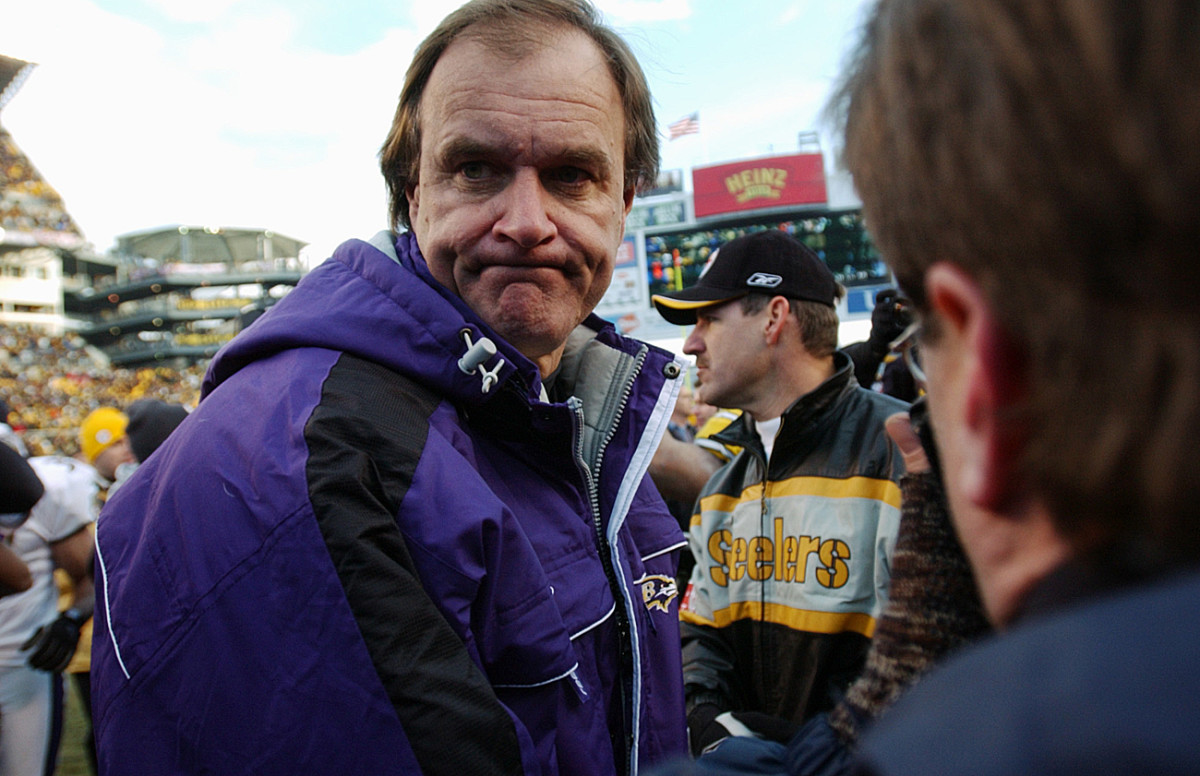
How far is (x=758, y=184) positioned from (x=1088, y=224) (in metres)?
27.3

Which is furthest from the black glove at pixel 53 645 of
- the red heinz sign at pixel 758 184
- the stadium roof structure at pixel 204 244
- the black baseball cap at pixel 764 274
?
the stadium roof structure at pixel 204 244

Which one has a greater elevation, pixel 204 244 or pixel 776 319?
pixel 204 244

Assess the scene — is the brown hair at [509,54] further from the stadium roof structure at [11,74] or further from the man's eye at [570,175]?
the stadium roof structure at [11,74]

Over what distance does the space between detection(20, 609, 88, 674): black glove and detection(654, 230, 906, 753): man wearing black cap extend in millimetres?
2762

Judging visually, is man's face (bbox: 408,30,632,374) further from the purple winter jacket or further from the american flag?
the american flag

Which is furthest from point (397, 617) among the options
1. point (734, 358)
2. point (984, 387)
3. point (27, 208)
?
point (27, 208)

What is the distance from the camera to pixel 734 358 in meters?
2.92

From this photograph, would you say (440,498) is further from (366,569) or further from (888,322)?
(888,322)

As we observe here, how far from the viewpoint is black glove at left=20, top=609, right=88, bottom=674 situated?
329cm

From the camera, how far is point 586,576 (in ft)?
4.42

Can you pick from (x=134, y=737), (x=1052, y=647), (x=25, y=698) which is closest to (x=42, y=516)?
(x=25, y=698)

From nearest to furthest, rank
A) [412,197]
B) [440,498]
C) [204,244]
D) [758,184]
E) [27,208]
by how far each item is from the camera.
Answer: [440,498] → [412,197] → [758,184] → [27,208] → [204,244]

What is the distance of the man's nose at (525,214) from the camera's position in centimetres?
141

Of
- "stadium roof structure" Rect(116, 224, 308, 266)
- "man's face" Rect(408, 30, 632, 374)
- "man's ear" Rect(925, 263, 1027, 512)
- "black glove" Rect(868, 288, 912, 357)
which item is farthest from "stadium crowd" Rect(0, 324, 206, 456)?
"man's ear" Rect(925, 263, 1027, 512)
